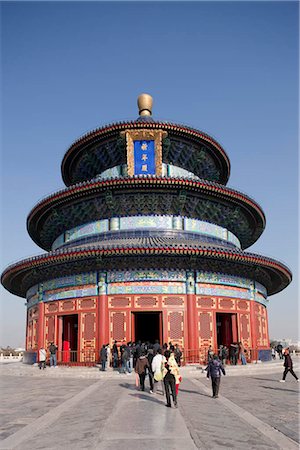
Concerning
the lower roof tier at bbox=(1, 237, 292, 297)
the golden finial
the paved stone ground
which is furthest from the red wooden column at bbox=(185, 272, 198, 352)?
the golden finial

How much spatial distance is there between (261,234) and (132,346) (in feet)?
63.2

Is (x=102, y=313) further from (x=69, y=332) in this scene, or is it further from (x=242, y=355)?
(x=242, y=355)

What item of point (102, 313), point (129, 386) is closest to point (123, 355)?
point (129, 386)

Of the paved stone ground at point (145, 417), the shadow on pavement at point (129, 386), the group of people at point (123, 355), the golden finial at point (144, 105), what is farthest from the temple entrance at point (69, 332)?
the golden finial at point (144, 105)

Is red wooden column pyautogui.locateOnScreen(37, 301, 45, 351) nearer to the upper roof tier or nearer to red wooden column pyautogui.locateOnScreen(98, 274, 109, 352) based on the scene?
red wooden column pyautogui.locateOnScreen(98, 274, 109, 352)

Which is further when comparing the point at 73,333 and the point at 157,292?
the point at 73,333

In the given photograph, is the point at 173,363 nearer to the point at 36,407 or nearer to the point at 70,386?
the point at 36,407

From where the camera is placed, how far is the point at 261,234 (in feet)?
118

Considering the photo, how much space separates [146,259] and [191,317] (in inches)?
156

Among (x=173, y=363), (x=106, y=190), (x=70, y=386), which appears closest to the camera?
(x=173, y=363)

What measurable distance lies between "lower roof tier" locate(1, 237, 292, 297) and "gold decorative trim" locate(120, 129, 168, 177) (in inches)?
261

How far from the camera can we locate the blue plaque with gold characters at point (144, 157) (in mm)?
29438

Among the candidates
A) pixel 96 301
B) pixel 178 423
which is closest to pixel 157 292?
pixel 96 301

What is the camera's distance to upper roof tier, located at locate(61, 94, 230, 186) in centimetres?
3002
